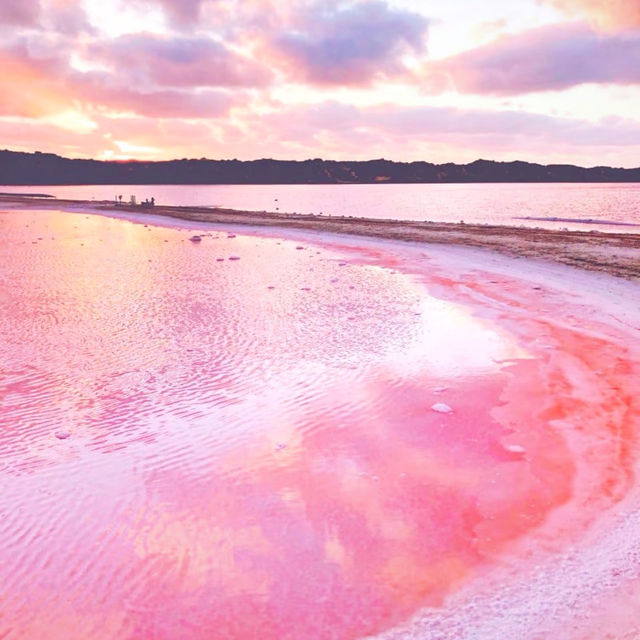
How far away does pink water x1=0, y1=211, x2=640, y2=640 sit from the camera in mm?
3855

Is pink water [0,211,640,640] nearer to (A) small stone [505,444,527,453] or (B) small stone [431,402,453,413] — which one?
(A) small stone [505,444,527,453]

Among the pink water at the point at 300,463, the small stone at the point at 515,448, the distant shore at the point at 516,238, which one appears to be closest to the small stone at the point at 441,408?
the pink water at the point at 300,463

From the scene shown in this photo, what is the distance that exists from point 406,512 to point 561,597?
57.2 inches

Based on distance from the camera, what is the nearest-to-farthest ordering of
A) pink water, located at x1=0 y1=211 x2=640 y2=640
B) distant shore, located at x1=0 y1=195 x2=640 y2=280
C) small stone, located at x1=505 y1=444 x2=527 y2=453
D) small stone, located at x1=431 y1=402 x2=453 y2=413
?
1. pink water, located at x1=0 y1=211 x2=640 y2=640
2. small stone, located at x1=505 y1=444 x2=527 y2=453
3. small stone, located at x1=431 y1=402 x2=453 y2=413
4. distant shore, located at x1=0 y1=195 x2=640 y2=280

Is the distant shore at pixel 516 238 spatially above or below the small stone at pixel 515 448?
above

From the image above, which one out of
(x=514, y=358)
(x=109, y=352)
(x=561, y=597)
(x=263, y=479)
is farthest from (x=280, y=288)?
(x=561, y=597)

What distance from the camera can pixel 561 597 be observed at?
148 inches

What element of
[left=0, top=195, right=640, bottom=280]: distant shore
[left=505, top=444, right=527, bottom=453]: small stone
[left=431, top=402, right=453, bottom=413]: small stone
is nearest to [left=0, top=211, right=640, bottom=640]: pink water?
[left=505, top=444, right=527, bottom=453]: small stone

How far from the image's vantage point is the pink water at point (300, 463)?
3855 millimetres

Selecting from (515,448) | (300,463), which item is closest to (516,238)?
(515,448)

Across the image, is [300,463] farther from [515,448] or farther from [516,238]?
[516,238]

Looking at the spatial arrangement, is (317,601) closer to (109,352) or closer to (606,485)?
(606,485)

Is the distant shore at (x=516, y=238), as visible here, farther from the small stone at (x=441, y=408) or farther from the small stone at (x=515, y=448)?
the small stone at (x=515, y=448)

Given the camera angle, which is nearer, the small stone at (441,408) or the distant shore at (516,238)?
the small stone at (441,408)
